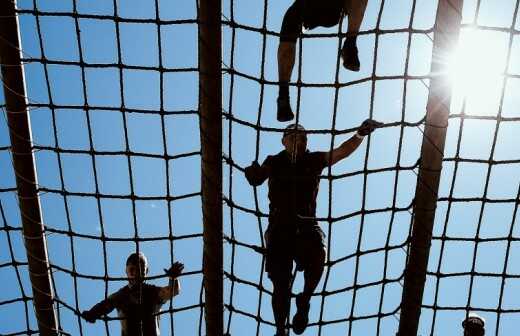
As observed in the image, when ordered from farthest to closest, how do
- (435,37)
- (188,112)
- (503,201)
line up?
(503,201) < (188,112) < (435,37)

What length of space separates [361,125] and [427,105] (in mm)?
422

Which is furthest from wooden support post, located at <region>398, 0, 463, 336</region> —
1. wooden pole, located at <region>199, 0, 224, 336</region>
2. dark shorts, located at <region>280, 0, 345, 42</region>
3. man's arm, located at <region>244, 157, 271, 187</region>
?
wooden pole, located at <region>199, 0, 224, 336</region>

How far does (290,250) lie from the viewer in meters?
4.53

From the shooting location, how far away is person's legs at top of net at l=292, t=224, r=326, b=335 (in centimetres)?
452

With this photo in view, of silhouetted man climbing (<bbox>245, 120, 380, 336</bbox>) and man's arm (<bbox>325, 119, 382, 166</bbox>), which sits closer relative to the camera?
man's arm (<bbox>325, 119, 382, 166</bbox>)

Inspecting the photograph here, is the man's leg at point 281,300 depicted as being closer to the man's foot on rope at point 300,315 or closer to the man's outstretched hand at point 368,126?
the man's foot on rope at point 300,315

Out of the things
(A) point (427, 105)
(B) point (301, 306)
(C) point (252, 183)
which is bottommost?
(B) point (301, 306)

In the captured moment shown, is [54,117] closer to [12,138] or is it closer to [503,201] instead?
[12,138]

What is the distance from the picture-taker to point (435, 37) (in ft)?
13.9

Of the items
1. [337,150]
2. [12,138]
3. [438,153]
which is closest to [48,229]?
[12,138]

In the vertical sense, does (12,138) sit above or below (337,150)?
below

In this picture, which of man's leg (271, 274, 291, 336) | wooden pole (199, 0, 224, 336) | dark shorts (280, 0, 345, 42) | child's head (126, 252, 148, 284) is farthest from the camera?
child's head (126, 252, 148, 284)

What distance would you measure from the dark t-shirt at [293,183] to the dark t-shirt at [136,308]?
1.05m

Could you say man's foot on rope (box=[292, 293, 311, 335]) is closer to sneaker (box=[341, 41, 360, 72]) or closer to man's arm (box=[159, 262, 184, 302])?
man's arm (box=[159, 262, 184, 302])
